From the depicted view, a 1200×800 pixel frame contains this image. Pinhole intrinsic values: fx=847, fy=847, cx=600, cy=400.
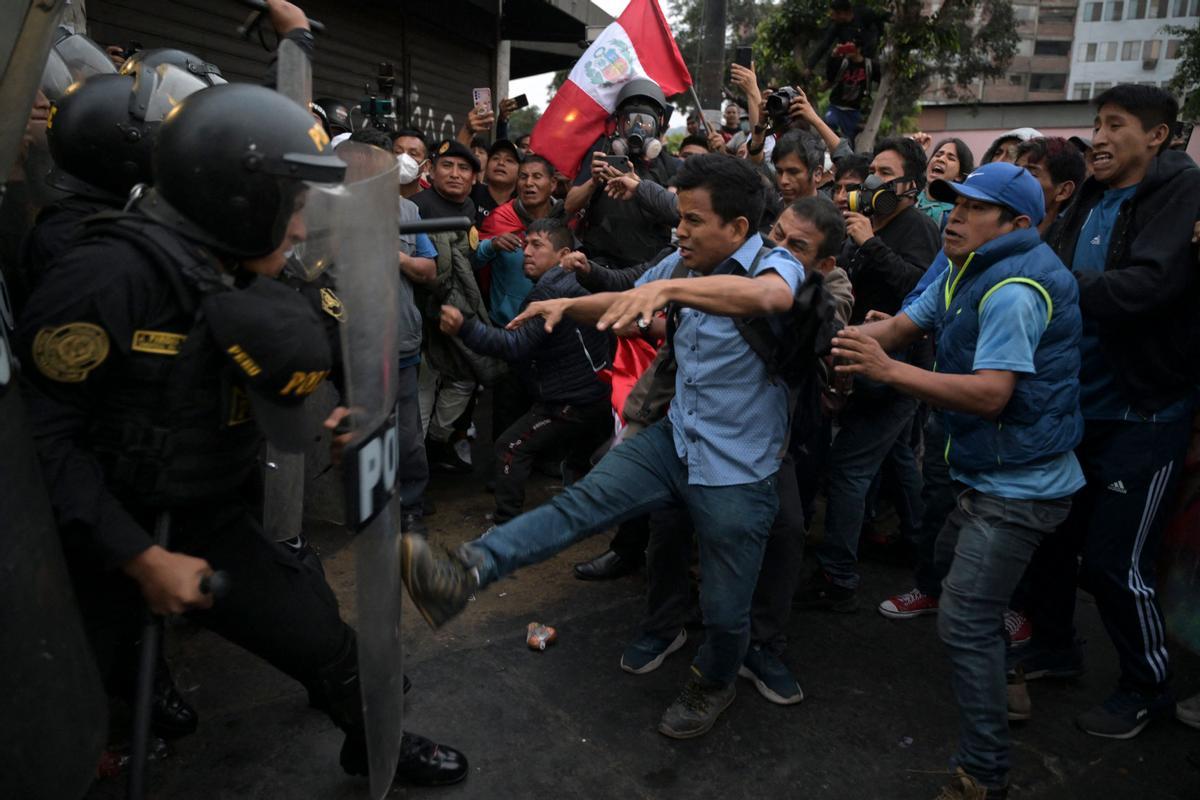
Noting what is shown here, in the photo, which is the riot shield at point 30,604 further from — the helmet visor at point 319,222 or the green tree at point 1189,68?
the green tree at point 1189,68

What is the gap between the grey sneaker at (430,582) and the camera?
2.15m

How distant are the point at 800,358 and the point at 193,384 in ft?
5.79

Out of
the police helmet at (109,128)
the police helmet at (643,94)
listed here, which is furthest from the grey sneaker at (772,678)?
the police helmet at (643,94)

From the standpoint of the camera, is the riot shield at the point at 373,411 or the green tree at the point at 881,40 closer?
the riot shield at the point at 373,411

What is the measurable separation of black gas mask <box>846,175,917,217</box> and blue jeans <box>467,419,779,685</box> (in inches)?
72.7

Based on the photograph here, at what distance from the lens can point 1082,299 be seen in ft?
9.20

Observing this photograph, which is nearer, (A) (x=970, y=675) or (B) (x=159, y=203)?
(B) (x=159, y=203)

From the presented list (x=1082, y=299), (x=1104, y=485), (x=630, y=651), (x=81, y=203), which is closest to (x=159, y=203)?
(x=81, y=203)

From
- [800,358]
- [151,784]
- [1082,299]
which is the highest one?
[1082,299]

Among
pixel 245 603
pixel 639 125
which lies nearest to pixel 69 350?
pixel 245 603

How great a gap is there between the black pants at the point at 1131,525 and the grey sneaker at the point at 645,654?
1.54 meters

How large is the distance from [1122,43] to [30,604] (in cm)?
7903

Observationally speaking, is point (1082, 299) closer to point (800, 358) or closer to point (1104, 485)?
point (1104, 485)

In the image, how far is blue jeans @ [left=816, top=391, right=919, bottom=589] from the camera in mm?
3797
